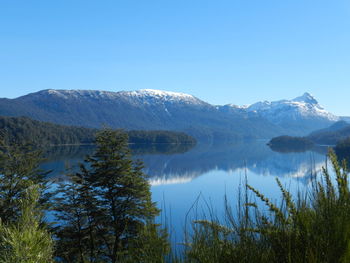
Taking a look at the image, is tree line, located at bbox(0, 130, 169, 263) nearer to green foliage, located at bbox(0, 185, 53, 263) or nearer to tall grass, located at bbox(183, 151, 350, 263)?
green foliage, located at bbox(0, 185, 53, 263)

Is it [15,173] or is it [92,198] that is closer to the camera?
[15,173]

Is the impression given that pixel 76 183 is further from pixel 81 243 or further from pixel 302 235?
pixel 302 235

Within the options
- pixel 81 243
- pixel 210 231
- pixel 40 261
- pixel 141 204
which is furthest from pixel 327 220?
pixel 81 243

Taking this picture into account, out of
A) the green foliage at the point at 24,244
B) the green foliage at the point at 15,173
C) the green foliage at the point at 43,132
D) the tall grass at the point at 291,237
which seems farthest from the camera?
the green foliage at the point at 43,132

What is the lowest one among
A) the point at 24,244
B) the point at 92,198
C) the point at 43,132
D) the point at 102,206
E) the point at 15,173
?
the point at 102,206

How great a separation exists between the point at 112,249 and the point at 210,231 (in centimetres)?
2044

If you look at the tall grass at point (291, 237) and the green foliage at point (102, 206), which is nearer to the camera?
the tall grass at point (291, 237)

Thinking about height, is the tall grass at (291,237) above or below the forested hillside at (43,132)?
below

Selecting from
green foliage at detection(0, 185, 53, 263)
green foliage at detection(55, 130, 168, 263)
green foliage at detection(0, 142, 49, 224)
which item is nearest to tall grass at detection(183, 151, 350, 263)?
green foliage at detection(0, 185, 53, 263)

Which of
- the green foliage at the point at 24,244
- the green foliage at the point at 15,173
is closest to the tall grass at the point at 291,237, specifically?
the green foliage at the point at 24,244

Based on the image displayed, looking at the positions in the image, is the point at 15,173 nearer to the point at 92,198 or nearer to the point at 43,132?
the point at 92,198

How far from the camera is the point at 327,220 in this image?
260cm

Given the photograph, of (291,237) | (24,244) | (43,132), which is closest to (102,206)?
(24,244)

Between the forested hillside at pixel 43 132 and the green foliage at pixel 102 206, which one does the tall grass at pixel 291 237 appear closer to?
the green foliage at pixel 102 206
